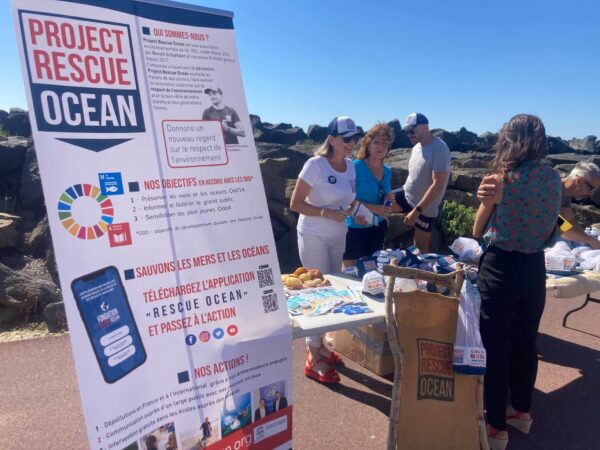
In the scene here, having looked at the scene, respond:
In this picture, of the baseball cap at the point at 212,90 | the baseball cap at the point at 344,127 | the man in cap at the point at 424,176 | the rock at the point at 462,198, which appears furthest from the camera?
the rock at the point at 462,198

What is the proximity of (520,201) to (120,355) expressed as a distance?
205cm

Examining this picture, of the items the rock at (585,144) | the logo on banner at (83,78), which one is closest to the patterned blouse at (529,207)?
the logo on banner at (83,78)

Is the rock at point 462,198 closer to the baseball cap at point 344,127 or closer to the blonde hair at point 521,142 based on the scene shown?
the baseball cap at point 344,127

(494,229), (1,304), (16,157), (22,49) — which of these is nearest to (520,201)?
(494,229)

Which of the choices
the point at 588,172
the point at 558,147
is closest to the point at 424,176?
the point at 588,172

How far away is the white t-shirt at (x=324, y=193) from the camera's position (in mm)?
3402

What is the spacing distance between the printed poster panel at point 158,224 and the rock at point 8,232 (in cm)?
502

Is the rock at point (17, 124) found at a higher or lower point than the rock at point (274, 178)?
higher

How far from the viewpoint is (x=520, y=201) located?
98.2 inches

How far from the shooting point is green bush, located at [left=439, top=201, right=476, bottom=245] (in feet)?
24.0

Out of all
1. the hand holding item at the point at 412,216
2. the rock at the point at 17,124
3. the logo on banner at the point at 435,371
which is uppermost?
the rock at the point at 17,124

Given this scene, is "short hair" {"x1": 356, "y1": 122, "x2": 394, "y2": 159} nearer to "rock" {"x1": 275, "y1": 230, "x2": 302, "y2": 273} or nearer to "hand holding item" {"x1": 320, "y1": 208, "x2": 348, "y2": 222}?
"hand holding item" {"x1": 320, "y1": 208, "x2": 348, "y2": 222}

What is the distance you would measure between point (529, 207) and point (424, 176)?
2.29m

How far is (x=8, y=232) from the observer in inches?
231
